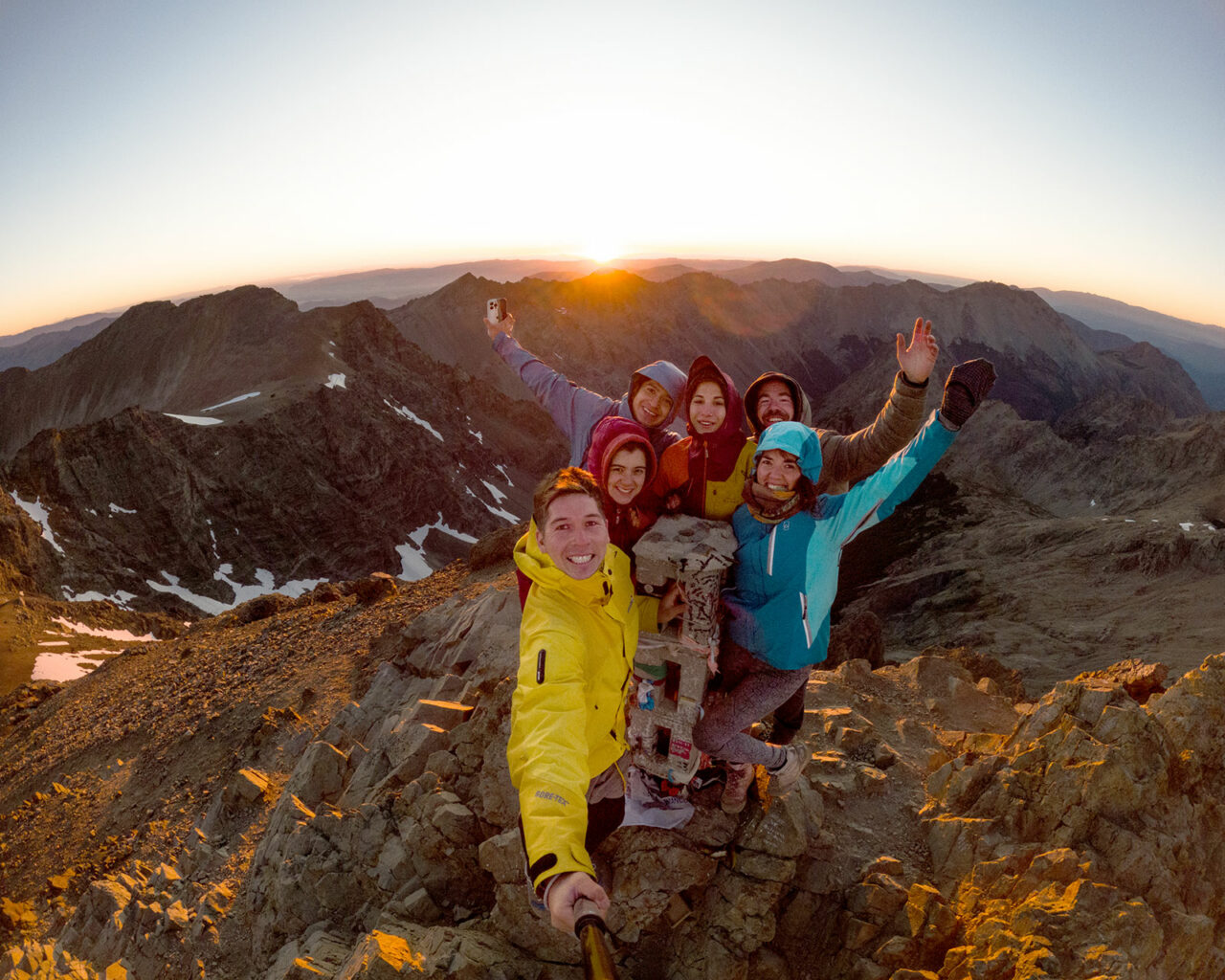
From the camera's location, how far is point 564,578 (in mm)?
3730

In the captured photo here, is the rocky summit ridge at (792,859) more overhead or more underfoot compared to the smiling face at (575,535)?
more underfoot

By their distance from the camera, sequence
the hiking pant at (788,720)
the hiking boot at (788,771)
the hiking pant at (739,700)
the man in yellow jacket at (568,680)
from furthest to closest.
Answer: the hiking pant at (788,720) < the hiking boot at (788,771) < the hiking pant at (739,700) < the man in yellow jacket at (568,680)

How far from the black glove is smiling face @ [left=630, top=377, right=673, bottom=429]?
2.21 metres

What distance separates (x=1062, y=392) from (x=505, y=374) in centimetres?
16247

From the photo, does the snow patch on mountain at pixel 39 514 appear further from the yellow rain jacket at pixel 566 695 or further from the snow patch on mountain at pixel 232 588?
the yellow rain jacket at pixel 566 695

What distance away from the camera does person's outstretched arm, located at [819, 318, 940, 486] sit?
463cm

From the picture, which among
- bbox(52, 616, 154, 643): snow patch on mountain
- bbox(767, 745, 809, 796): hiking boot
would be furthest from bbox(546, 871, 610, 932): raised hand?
bbox(52, 616, 154, 643): snow patch on mountain

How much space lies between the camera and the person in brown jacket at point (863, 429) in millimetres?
4652

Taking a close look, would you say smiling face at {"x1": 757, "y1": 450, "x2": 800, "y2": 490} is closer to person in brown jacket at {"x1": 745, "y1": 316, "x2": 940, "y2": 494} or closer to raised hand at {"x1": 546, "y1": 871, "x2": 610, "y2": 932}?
person in brown jacket at {"x1": 745, "y1": 316, "x2": 940, "y2": 494}

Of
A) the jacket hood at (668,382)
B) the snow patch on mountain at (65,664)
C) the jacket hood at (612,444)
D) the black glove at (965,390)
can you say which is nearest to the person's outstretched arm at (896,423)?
the black glove at (965,390)

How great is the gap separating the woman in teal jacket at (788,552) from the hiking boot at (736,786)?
34 cm

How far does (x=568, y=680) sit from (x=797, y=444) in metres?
2.26

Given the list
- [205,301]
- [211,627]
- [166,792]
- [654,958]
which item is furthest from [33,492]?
[654,958]

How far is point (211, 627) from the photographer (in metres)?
26.0
